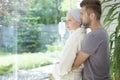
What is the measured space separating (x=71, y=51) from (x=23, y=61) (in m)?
1.32

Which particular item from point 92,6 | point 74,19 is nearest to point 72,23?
point 74,19

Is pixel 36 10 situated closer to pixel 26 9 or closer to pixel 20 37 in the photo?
pixel 26 9

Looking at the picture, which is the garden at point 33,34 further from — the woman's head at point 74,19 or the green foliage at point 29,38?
the woman's head at point 74,19

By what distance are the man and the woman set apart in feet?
0.14

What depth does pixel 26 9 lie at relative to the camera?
2.91 meters

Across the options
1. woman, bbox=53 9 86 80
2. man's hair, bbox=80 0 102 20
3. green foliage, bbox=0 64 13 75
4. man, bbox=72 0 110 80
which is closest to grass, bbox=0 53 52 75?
green foliage, bbox=0 64 13 75

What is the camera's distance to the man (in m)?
1.77

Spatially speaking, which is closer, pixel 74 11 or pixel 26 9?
pixel 74 11

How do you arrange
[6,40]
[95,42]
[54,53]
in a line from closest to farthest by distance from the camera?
1. [95,42]
2. [6,40]
3. [54,53]

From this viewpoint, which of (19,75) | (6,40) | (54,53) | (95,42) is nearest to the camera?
(95,42)

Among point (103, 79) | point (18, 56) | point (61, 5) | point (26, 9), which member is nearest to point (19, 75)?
point (18, 56)

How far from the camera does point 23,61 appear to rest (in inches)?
116

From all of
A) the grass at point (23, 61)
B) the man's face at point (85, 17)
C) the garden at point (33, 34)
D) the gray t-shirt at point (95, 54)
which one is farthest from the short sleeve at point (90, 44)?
the grass at point (23, 61)

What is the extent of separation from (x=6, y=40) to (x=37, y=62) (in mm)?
576
